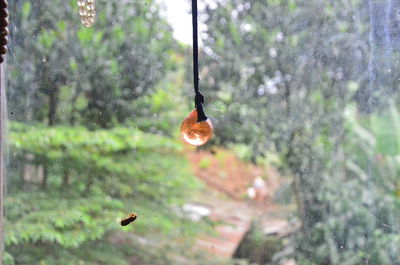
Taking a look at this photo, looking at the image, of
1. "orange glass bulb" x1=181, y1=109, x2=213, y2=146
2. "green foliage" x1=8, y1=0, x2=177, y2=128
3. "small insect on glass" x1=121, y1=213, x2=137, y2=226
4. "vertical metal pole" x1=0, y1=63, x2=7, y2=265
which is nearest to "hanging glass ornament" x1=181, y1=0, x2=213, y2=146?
"orange glass bulb" x1=181, y1=109, x2=213, y2=146

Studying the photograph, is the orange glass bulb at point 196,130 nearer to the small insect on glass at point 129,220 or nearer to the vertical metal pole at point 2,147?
the small insect on glass at point 129,220

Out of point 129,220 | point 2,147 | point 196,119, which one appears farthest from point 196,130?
point 2,147

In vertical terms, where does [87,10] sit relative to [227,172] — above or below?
above

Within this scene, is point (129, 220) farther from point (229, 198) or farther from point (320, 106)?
point (320, 106)

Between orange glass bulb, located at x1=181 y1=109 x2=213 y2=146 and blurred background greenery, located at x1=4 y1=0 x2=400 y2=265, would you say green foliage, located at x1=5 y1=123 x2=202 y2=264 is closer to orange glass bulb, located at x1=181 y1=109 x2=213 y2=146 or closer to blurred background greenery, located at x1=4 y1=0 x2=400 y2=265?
blurred background greenery, located at x1=4 y1=0 x2=400 y2=265

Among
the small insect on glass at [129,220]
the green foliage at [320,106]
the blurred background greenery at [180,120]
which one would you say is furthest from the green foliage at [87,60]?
the small insect on glass at [129,220]
